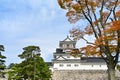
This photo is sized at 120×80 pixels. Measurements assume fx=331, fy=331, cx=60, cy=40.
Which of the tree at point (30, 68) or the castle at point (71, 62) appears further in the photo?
the castle at point (71, 62)

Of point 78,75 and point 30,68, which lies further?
point 78,75

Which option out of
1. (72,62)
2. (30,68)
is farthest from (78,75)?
(72,62)

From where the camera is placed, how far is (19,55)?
168 feet

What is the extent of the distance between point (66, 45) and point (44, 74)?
4624cm

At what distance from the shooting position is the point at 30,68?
48188 millimetres

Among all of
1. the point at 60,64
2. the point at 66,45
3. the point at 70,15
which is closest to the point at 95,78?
the point at 60,64

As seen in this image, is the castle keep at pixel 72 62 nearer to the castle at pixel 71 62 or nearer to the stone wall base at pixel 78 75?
the castle at pixel 71 62

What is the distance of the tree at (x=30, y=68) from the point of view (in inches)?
1881

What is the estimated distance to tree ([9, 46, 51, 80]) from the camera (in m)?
47.8

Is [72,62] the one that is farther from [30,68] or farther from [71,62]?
[30,68]

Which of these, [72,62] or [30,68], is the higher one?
[72,62]

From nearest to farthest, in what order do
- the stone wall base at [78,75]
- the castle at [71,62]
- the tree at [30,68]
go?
1. the tree at [30,68]
2. the stone wall base at [78,75]
3. the castle at [71,62]

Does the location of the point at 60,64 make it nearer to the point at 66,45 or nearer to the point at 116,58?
the point at 66,45

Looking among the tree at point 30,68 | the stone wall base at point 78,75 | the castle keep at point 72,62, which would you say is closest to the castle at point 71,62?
the castle keep at point 72,62
